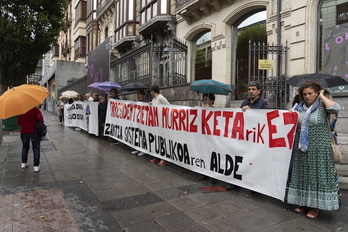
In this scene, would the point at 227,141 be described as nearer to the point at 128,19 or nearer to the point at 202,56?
the point at 202,56

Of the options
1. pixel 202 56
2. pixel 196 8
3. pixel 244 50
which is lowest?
pixel 244 50

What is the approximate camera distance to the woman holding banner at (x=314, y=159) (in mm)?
3414

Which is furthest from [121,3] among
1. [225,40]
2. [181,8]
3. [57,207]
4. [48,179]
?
[57,207]

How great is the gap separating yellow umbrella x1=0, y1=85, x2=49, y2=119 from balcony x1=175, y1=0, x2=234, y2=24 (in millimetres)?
8647

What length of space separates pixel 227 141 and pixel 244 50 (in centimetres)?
727

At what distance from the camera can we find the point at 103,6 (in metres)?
24.4

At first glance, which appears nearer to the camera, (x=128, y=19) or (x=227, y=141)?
(x=227, y=141)

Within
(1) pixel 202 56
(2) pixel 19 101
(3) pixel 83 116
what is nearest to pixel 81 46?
(3) pixel 83 116

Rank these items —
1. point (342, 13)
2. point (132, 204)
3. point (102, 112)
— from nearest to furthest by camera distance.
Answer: point (132, 204), point (342, 13), point (102, 112)

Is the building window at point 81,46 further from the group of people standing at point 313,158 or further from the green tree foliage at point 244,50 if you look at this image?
the group of people standing at point 313,158

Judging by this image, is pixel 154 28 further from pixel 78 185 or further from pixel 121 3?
pixel 78 185

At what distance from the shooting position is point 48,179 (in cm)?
532

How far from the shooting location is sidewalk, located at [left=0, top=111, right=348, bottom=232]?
3379mm

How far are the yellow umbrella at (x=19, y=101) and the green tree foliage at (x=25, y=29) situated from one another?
9.23 meters
